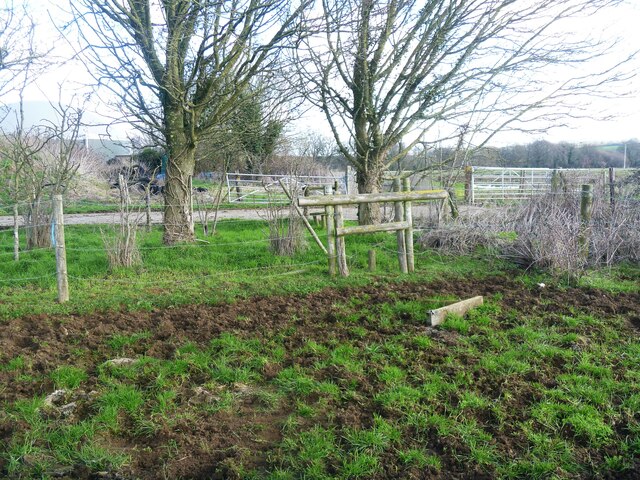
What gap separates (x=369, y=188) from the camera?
1081 centimetres

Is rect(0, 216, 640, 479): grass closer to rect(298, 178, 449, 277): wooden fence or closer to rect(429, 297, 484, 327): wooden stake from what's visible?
rect(429, 297, 484, 327): wooden stake

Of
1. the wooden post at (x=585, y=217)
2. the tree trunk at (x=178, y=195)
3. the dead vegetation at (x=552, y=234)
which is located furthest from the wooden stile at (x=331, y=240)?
the wooden post at (x=585, y=217)

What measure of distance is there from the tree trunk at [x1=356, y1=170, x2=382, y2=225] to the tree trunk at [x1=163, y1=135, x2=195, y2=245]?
12.3 ft

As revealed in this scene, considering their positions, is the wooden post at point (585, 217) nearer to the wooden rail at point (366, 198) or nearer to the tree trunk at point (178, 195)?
the wooden rail at point (366, 198)

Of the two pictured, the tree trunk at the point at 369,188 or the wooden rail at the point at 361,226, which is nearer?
the wooden rail at the point at 361,226

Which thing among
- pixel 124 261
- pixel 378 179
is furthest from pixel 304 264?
pixel 378 179

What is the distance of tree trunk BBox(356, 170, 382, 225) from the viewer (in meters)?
10.8

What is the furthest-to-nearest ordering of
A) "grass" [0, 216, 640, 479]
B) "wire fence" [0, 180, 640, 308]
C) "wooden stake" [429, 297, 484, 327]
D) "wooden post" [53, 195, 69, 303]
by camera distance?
"wire fence" [0, 180, 640, 308] → "wooden post" [53, 195, 69, 303] → "wooden stake" [429, 297, 484, 327] → "grass" [0, 216, 640, 479]

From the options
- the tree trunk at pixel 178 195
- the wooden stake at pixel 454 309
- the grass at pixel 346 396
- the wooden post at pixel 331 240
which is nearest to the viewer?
the grass at pixel 346 396

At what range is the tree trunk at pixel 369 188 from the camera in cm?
1077

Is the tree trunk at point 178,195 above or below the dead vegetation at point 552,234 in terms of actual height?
above

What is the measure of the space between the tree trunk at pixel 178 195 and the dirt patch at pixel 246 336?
378cm

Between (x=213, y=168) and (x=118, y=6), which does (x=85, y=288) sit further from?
(x=213, y=168)

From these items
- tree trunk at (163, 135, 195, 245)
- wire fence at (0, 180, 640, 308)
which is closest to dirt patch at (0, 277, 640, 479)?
wire fence at (0, 180, 640, 308)
